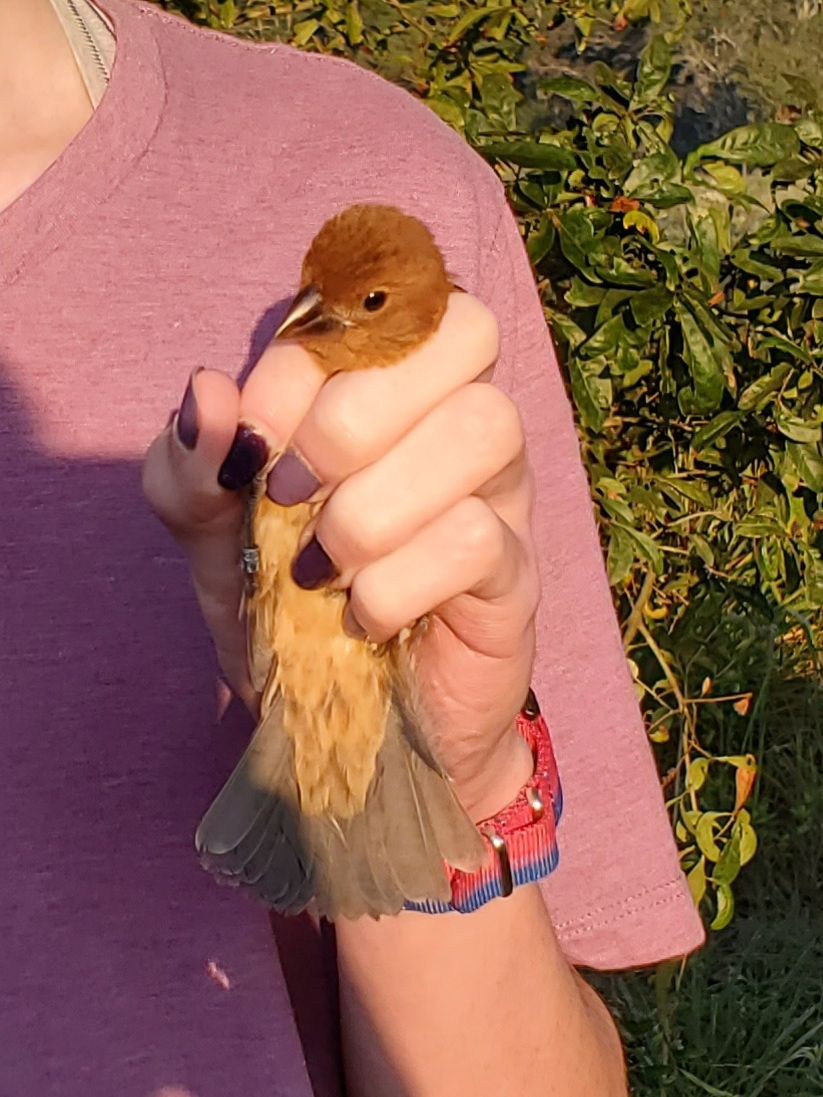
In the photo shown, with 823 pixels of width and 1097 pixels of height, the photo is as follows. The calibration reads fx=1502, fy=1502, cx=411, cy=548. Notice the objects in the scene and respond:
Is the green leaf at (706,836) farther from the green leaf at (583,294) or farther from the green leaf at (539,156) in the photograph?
the green leaf at (539,156)

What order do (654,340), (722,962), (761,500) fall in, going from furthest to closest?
(722,962) → (761,500) → (654,340)

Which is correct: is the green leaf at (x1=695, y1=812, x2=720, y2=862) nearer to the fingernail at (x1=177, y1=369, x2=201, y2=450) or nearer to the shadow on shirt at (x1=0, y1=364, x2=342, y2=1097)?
the shadow on shirt at (x1=0, y1=364, x2=342, y2=1097)

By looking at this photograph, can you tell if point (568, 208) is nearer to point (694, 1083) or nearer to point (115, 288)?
point (115, 288)

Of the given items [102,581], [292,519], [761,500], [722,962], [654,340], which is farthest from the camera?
[722,962]

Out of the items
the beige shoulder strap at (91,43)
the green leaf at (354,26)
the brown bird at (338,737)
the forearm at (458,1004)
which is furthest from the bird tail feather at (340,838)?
the green leaf at (354,26)

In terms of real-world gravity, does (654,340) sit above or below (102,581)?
below

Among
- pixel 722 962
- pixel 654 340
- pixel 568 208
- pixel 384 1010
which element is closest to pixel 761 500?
pixel 654 340

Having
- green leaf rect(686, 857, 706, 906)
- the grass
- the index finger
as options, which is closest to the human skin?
the index finger
